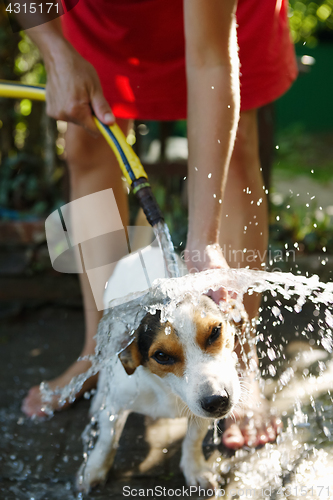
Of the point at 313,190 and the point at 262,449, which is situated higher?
the point at 262,449

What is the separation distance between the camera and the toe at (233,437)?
5.65 feet

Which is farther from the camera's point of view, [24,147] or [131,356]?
[24,147]

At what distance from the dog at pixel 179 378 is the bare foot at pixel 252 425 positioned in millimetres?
149

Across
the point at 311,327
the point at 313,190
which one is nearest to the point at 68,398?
the point at 311,327

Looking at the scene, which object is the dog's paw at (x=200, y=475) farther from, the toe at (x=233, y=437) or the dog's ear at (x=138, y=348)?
the dog's ear at (x=138, y=348)

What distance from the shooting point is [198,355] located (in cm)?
126

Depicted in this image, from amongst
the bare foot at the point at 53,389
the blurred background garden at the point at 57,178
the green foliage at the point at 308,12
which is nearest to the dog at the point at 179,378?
the bare foot at the point at 53,389

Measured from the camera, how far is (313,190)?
4.27m

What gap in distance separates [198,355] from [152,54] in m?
1.08

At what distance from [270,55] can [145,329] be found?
99cm

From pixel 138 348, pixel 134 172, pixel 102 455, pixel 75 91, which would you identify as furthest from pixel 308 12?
pixel 102 455

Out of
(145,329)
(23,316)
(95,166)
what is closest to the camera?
(145,329)

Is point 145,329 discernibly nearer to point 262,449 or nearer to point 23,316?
point 262,449

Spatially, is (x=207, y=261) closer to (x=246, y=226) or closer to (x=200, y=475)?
(x=246, y=226)
